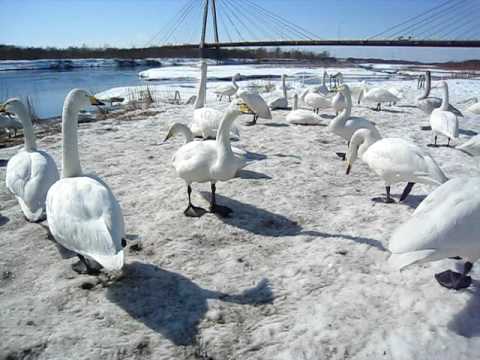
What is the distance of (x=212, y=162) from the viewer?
4.25 metres

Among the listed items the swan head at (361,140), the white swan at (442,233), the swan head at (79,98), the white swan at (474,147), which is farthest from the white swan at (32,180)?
the white swan at (474,147)

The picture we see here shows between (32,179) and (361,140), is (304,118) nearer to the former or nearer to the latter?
(361,140)

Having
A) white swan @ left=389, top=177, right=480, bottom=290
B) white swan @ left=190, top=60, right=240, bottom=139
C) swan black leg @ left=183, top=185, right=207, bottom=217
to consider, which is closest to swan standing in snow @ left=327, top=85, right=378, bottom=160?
white swan @ left=190, top=60, right=240, bottom=139

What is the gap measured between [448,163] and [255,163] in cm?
314

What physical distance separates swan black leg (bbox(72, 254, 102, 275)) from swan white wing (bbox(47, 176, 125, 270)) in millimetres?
356

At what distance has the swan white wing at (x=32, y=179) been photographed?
11.9ft

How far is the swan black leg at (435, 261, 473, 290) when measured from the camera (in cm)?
287

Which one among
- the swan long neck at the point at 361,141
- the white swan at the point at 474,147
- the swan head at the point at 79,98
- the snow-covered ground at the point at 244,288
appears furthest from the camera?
the swan long neck at the point at 361,141

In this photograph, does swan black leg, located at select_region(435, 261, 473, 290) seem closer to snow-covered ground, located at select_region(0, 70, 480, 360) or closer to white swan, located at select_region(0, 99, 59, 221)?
snow-covered ground, located at select_region(0, 70, 480, 360)

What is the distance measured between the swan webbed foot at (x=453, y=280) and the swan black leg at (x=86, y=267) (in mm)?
2743

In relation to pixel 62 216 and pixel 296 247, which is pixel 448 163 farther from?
pixel 62 216

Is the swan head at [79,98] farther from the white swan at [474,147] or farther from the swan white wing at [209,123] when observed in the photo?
the white swan at [474,147]

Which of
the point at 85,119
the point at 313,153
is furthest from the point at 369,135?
the point at 85,119

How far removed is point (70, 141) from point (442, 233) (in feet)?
10.4
